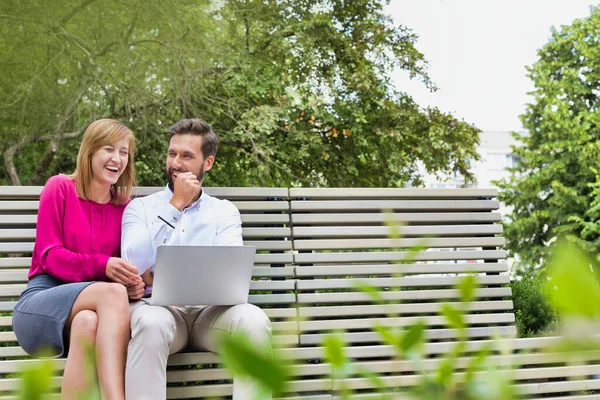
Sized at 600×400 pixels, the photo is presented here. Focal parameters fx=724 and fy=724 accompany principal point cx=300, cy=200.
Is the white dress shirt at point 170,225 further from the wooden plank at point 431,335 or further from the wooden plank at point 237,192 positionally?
the wooden plank at point 431,335

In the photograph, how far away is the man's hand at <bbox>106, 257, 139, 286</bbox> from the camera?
114 inches

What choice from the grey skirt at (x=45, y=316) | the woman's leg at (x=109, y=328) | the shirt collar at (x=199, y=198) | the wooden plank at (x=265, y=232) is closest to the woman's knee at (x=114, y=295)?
the woman's leg at (x=109, y=328)

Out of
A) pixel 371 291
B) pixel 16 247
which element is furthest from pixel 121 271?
pixel 371 291

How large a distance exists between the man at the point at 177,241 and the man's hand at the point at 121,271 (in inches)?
3.2

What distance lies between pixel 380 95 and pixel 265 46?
85.7 inches

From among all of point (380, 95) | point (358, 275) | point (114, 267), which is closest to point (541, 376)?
point (358, 275)

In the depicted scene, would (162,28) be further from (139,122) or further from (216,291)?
(216,291)

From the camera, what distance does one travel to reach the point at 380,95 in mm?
12695

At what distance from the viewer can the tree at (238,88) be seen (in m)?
10.5

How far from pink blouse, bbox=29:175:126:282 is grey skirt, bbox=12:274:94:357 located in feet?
0.36

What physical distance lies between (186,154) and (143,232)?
1.84 feet

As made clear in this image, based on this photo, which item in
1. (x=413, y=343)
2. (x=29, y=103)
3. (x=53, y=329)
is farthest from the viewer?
(x=29, y=103)

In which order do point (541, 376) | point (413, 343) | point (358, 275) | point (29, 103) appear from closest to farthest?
point (413, 343) < point (541, 376) < point (358, 275) < point (29, 103)

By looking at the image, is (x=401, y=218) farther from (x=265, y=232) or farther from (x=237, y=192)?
(x=237, y=192)
